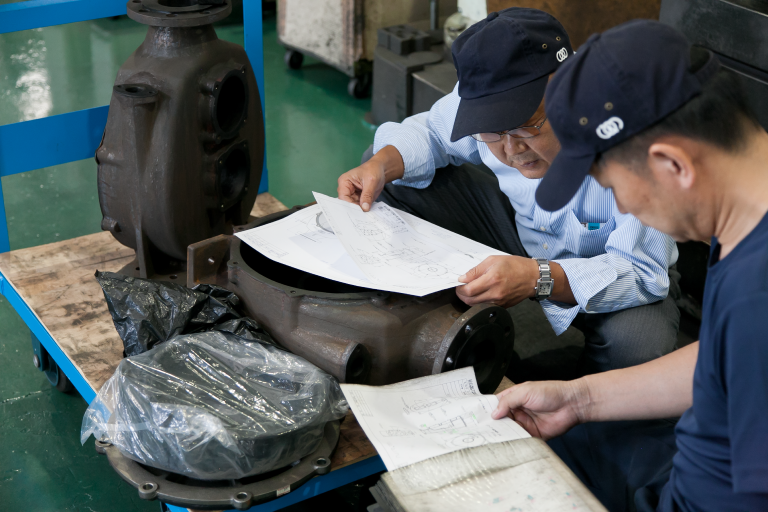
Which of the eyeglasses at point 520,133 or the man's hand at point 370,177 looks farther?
the man's hand at point 370,177

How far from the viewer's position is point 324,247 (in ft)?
5.44

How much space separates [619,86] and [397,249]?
807 millimetres

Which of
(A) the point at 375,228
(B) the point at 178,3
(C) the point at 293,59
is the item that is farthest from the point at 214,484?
(C) the point at 293,59

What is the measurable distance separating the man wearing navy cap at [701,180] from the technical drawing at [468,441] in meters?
0.32

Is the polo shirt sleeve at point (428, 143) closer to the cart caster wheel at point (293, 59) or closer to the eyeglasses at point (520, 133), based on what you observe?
the eyeglasses at point (520, 133)

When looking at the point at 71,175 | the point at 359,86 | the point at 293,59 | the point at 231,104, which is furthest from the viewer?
the point at 293,59

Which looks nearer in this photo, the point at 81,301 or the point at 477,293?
the point at 477,293

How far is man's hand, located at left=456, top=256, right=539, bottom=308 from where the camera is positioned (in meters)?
1.51

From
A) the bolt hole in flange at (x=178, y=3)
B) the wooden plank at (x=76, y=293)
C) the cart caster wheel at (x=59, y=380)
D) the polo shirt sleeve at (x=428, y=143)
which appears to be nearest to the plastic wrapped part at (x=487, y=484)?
the wooden plank at (x=76, y=293)

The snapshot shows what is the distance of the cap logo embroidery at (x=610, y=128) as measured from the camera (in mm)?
896

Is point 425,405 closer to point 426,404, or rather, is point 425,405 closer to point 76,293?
point 426,404

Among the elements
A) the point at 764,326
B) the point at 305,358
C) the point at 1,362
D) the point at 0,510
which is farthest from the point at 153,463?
the point at 1,362

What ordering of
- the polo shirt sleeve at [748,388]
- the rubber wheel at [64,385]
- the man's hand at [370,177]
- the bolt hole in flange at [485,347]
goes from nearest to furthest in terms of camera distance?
the polo shirt sleeve at [748,388], the bolt hole in flange at [485,347], the man's hand at [370,177], the rubber wheel at [64,385]

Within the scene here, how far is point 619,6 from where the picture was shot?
2943mm
